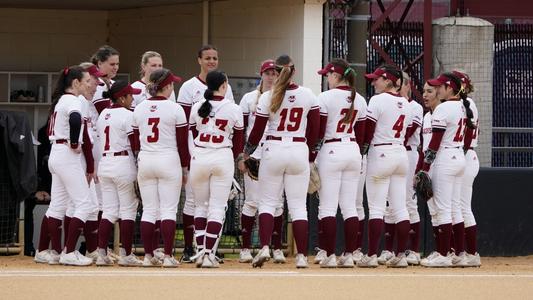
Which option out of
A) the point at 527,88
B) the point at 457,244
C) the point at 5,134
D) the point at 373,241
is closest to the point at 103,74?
Answer: the point at 5,134

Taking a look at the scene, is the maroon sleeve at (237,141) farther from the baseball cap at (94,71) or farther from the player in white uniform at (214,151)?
the baseball cap at (94,71)

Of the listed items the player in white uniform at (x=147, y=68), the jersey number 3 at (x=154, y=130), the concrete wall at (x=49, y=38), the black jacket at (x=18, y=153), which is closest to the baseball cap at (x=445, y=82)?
the player in white uniform at (x=147, y=68)

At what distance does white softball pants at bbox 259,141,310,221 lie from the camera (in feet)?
42.3

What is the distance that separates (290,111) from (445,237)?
2.40 meters

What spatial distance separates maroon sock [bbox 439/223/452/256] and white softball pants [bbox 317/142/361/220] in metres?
1.09

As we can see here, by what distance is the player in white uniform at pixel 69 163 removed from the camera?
43.1ft

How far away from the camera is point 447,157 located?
13.9 metres

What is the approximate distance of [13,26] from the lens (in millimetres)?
20781

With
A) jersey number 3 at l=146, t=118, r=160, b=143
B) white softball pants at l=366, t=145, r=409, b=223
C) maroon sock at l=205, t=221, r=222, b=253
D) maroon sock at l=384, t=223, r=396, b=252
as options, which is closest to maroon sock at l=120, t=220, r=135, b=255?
maroon sock at l=205, t=221, r=222, b=253

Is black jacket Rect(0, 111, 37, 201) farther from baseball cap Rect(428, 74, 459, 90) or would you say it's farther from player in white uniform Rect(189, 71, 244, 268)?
baseball cap Rect(428, 74, 459, 90)

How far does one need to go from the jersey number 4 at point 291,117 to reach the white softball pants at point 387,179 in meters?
1.17

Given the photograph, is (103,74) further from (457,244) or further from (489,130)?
(489,130)

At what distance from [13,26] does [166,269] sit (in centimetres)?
914

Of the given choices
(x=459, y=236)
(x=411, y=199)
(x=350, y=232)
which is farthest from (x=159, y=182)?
(x=459, y=236)
